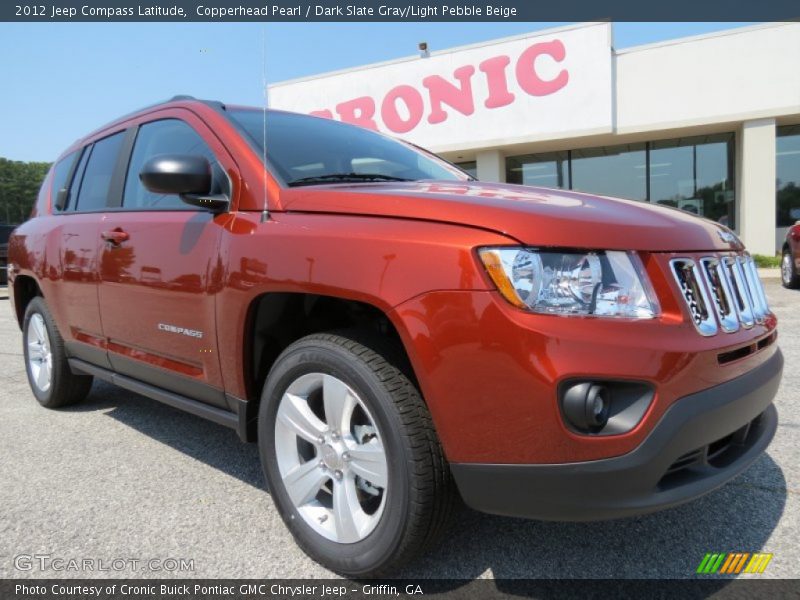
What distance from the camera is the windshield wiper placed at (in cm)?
235

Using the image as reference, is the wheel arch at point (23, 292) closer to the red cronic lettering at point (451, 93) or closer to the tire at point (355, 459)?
the tire at point (355, 459)

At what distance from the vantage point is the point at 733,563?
198 centimetres

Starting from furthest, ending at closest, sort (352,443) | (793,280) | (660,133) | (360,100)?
1. (360,100)
2. (660,133)
3. (793,280)
4. (352,443)

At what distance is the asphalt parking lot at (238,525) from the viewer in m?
2.03

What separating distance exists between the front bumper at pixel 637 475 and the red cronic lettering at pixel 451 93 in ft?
46.1

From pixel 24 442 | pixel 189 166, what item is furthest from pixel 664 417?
pixel 24 442

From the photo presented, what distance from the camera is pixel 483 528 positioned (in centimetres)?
229

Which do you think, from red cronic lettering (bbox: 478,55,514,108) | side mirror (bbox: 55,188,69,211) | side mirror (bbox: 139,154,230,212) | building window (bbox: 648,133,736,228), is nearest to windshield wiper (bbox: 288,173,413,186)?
side mirror (bbox: 139,154,230,212)

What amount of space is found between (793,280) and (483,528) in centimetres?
909

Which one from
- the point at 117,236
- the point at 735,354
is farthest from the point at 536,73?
the point at 735,354

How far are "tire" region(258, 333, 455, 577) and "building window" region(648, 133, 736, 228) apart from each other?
49.6ft

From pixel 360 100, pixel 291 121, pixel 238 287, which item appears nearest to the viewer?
pixel 238 287

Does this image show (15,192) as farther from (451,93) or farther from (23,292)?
(23,292)

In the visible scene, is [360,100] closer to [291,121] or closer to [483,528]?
[291,121]
